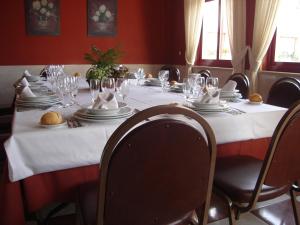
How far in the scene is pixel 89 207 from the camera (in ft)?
3.46

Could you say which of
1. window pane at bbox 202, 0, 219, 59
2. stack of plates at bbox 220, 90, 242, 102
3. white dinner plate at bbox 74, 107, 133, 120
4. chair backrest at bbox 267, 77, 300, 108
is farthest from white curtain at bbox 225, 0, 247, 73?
white dinner plate at bbox 74, 107, 133, 120

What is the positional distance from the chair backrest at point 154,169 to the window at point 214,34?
3634 millimetres

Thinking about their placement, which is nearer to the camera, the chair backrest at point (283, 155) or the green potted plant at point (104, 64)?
the chair backrest at point (283, 155)

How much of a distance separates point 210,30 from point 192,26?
1.00 feet

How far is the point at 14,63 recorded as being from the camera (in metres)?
4.75

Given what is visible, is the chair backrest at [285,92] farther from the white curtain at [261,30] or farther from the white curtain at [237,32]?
the white curtain at [237,32]

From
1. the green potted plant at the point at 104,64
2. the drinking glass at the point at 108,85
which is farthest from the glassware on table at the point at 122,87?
the green potted plant at the point at 104,64

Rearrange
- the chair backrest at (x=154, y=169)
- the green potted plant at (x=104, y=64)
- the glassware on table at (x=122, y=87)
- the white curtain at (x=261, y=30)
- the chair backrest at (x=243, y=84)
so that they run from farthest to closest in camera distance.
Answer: the white curtain at (x=261, y=30), the chair backrest at (x=243, y=84), the green potted plant at (x=104, y=64), the glassware on table at (x=122, y=87), the chair backrest at (x=154, y=169)

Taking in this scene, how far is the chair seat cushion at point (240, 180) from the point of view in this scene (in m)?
1.22

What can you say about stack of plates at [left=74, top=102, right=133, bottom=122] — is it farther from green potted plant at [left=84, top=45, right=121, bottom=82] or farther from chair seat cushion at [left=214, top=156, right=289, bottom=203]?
green potted plant at [left=84, top=45, right=121, bottom=82]

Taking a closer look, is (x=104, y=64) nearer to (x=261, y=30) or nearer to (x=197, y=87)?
(x=197, y=87)

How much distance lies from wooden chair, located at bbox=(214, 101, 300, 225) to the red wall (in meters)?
4.30

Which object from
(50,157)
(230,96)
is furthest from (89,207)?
(230,96)

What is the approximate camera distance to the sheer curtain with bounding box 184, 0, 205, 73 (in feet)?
15.4
